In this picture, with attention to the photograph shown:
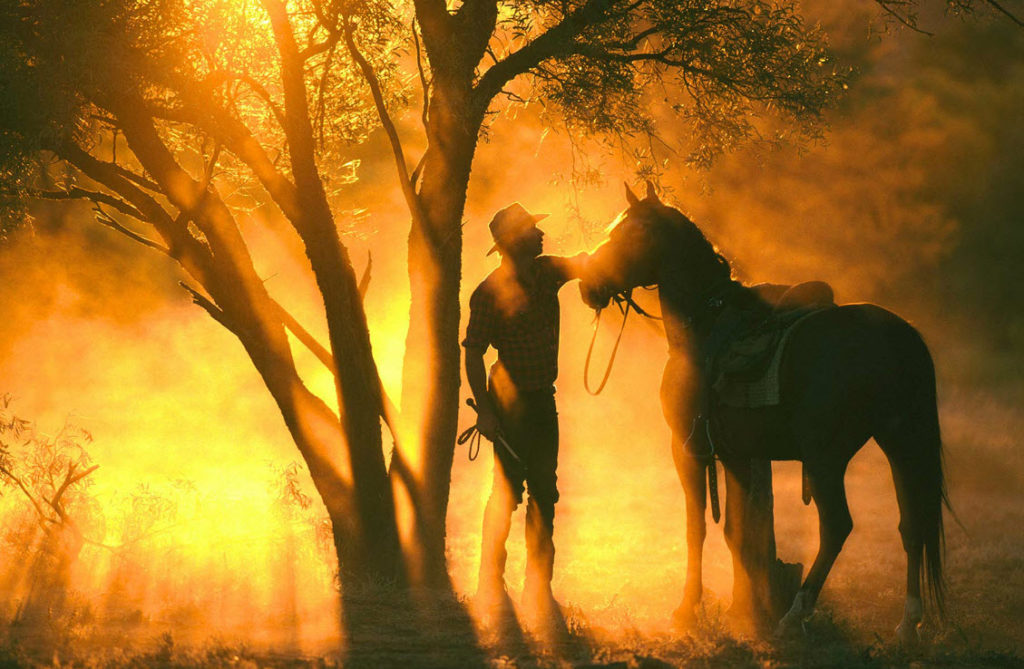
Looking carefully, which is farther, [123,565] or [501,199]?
[501,199]

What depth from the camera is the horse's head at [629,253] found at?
749cm

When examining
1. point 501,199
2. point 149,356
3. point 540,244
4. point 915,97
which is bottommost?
point 540,244

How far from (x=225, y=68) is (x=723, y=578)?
7008 mm

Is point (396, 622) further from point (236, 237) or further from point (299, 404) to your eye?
point (236, 237)

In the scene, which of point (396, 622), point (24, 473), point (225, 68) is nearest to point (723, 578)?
point (396, 622)

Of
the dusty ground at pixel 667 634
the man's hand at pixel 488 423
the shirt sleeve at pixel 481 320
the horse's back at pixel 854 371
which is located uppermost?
the shirt sleeve at pixel 481 320

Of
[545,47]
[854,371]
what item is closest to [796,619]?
[854,371]

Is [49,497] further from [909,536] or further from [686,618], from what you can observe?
[909,536]

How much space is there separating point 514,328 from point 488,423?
0.73 m

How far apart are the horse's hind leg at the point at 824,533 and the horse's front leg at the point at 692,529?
0.70 m

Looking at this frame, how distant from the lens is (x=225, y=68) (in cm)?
972

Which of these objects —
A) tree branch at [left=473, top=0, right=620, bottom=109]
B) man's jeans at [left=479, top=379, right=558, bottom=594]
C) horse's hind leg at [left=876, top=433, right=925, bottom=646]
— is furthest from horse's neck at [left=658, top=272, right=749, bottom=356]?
tree branch at [left=473, top=0, right=620, bottom=109]

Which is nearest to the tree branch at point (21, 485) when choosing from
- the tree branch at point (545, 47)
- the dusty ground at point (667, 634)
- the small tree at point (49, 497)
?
the small tree at point (49, 497)

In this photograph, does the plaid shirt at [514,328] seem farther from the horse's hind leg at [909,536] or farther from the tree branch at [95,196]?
the tree branch at [95,196]
